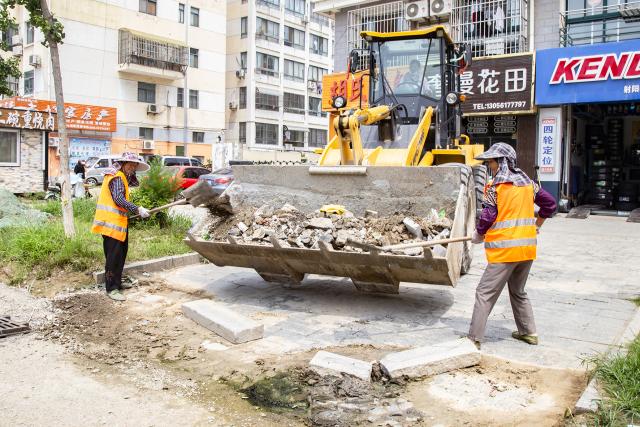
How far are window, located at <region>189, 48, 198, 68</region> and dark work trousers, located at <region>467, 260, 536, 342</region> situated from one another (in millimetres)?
33109

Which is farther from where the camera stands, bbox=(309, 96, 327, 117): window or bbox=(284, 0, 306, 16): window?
bbox=(309, 96, 327, 117): window

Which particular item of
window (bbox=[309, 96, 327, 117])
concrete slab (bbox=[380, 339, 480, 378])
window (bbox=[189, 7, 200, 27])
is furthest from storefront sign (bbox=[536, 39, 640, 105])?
window (bbox=[309, 96, 327, 117])

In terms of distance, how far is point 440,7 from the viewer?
15578 mm

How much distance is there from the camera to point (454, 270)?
5.09 metres

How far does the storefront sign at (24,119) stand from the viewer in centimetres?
1703

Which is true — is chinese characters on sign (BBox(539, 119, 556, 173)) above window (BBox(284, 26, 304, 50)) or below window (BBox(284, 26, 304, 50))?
below

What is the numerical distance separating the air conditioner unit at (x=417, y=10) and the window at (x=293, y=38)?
1037 inches

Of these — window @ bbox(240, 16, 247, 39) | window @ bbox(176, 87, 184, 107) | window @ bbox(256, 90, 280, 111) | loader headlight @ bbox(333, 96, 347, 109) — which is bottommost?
loader headlight @ bbox(333, 96, 347, 109)

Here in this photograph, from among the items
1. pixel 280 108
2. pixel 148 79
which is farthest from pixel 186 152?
pixel 280 108

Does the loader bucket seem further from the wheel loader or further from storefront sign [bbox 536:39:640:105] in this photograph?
storefront sign [bbox 536:39:640:105]

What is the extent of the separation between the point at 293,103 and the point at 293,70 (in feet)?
8.73

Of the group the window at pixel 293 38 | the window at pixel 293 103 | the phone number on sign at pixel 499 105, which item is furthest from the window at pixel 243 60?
the phone number on sign at pixel 499 105

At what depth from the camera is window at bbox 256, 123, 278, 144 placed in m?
39.0

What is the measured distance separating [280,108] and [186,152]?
9.98 m
